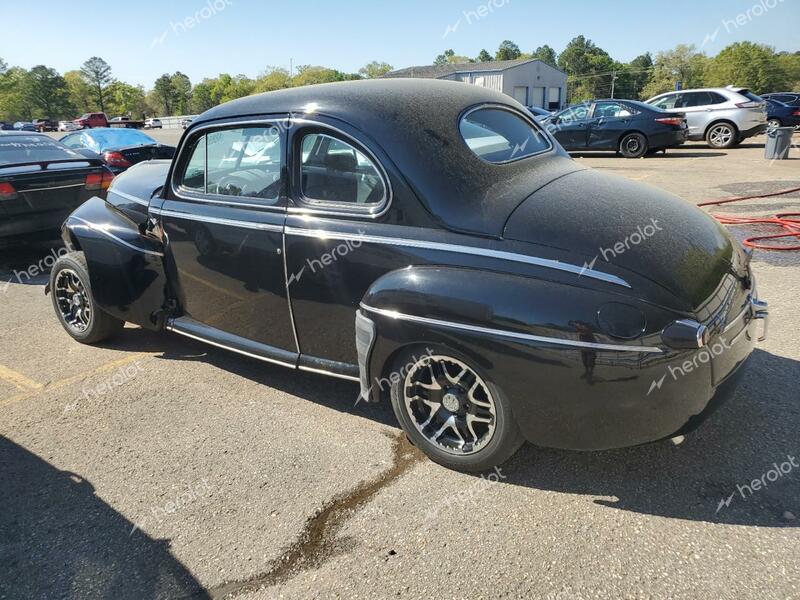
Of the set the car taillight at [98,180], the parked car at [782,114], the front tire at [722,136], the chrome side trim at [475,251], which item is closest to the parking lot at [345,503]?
the chrome side trim at [475,251]

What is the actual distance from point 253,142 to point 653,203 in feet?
7.54

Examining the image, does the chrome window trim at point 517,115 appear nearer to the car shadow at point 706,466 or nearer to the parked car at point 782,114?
the car shadow at point 706,466

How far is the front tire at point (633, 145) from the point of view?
1472cm

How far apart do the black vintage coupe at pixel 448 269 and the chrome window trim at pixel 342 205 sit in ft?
0.03

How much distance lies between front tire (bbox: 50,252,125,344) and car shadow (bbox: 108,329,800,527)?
6.88 feet

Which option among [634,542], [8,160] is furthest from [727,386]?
[8,160]

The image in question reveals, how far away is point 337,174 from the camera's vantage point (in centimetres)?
309

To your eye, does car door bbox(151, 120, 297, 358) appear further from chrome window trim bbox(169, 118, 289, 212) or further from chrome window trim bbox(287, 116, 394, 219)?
chrome window trim bbox(287, 116, 394, 219)

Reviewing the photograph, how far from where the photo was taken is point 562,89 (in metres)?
71.4

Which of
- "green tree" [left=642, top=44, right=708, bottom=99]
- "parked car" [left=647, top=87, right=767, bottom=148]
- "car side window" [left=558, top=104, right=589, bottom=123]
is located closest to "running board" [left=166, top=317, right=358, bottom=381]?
"car side window" [left=558, top=104, right=589, bottom=123]

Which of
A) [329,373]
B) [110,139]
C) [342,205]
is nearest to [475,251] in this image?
[342,205]

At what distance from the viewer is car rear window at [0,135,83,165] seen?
7.03 meters

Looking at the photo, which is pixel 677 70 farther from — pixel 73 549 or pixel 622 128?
pixel 73 549

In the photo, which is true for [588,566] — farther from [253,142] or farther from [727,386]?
[253,142]
